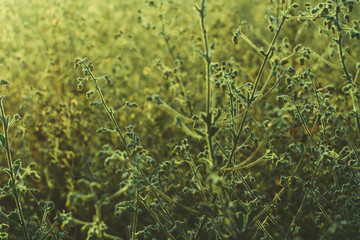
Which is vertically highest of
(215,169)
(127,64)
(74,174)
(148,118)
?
(215,169)

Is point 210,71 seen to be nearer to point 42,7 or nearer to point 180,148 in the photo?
point 180,148

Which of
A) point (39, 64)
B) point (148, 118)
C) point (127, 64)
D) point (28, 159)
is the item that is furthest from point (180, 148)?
point (39, 64)

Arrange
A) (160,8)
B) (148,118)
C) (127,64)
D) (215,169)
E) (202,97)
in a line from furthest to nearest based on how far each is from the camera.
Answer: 1. (127,64)
2. (202,97)
3. (148,118)
4. (160,8)
5. (215,169)

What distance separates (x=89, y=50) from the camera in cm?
610

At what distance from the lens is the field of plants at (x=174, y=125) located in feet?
7.76

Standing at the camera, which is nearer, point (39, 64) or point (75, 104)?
point (75, 104)

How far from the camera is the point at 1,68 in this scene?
20.0 feet

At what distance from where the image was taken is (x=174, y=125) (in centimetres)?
498

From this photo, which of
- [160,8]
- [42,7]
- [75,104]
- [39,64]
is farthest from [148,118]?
[42,7]

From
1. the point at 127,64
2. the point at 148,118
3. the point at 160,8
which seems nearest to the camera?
the point at 160,8

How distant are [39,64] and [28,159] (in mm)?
2119

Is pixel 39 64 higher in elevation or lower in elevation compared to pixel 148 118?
higher

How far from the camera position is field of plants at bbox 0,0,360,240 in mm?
2365

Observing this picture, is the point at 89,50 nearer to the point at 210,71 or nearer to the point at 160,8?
the point at 160,8
